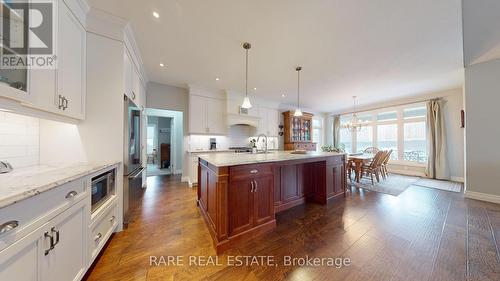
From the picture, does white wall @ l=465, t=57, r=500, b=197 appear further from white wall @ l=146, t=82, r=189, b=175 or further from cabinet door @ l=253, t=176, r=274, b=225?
white wall @ l=146, t=82, r=189, b=175

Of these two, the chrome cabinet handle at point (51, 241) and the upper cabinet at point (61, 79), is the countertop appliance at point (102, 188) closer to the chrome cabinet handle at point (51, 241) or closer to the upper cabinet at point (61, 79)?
the chrome cabinet handle at point (51, 241)

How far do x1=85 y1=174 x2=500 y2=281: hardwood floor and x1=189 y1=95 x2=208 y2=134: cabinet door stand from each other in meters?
2.11

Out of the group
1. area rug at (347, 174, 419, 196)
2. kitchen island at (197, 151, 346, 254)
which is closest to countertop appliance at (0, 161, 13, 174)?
kitchen island at (197, 151, 346, 254)

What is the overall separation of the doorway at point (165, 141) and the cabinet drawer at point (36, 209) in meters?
3.71

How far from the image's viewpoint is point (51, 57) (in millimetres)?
1424

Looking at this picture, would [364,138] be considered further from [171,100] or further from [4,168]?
[4,168]

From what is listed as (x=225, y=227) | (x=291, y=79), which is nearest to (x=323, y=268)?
(x=225, y=227)

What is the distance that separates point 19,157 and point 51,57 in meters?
0.99

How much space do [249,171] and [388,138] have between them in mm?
6893

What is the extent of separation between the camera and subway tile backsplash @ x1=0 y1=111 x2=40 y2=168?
1412 millimetres

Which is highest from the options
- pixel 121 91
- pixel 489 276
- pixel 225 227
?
pixel 121 91

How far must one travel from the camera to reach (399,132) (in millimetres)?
5941

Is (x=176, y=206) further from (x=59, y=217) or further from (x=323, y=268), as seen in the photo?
(x=323, y=268)

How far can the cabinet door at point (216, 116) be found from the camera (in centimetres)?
474
